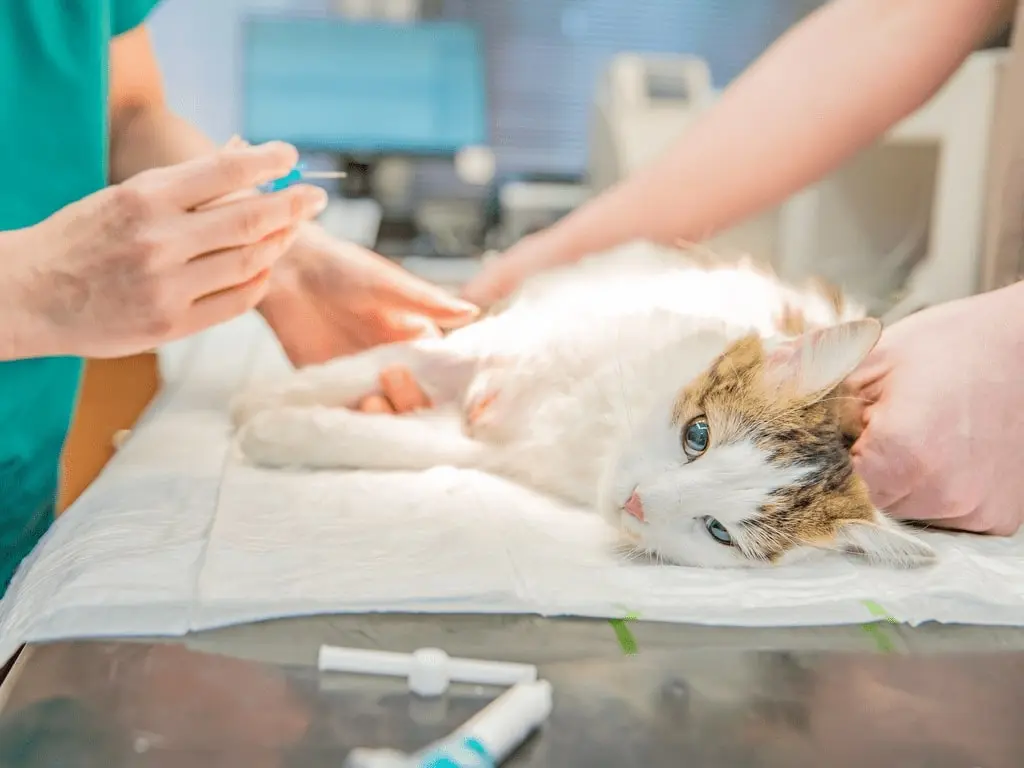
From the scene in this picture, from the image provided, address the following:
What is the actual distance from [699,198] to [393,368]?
0.46 metres

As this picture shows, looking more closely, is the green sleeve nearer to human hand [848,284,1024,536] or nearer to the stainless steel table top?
the stainless steel table top

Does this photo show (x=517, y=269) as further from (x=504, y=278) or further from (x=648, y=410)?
(x=648, y=410)

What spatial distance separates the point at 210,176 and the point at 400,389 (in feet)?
1.46

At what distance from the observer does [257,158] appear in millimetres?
736

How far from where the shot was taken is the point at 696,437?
82cm

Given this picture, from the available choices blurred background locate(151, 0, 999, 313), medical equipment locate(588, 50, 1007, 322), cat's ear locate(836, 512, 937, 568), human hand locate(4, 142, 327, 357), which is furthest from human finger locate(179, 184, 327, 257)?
blurred background locate(151, 0, 999, 313)

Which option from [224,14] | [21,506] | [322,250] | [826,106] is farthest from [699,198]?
[224,14]

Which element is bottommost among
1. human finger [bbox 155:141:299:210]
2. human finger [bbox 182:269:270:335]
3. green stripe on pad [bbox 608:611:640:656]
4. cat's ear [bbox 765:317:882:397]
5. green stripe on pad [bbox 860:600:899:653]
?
green stripe on pad [bbox 860:600:899:653]

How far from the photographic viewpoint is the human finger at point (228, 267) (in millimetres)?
746

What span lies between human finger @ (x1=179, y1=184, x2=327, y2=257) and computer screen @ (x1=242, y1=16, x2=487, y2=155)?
1.78 metres

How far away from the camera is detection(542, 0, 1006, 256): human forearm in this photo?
110 centimetres

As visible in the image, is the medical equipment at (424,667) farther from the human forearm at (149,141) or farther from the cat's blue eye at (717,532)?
the human forearm at (149,141)

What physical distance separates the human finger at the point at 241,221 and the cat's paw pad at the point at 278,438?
8.3 inches

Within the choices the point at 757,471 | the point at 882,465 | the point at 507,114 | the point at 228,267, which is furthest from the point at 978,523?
the point at 507,114
